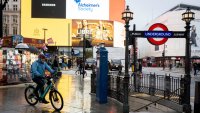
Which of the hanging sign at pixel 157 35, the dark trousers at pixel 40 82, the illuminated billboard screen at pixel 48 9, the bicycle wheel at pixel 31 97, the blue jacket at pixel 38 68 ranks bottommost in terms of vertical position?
the bicycle wheel at pixel 31 97

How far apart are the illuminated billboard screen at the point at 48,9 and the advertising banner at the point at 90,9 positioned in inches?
109

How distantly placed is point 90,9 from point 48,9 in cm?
1127

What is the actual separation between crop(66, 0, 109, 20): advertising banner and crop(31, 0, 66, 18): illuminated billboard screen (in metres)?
2.78

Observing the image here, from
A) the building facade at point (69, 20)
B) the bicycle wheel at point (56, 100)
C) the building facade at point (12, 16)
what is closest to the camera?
the bicycle wheel at point (56, 100)

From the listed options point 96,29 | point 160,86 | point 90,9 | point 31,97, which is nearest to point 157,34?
point 160,86

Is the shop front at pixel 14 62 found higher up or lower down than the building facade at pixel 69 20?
lower down

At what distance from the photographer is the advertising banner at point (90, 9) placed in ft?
326

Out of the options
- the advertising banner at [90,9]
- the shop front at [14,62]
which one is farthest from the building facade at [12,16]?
the shop front at [14,62]

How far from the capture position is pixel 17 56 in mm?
23438

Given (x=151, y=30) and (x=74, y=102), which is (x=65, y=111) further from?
(x=151, y=30)

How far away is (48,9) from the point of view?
96562 mm

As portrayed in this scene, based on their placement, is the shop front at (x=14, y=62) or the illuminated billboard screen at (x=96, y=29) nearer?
the shop front at (x=14, y=62)

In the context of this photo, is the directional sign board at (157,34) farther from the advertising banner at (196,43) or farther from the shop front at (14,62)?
the advertising banner at (196,43)

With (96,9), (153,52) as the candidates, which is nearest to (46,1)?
(96,9)
